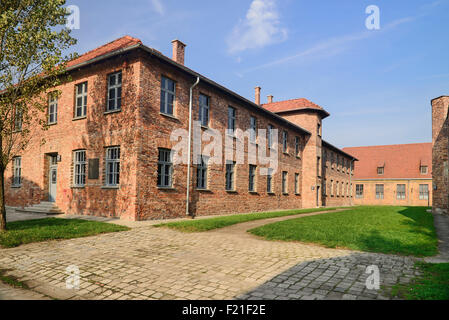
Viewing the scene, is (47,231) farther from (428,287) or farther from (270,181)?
(270,181)

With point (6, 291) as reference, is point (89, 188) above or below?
above

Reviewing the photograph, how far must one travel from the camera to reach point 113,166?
1315 centimetres

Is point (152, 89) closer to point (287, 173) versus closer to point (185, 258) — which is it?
point (185, 258)

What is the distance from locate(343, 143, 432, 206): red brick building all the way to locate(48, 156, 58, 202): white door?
1721 inches

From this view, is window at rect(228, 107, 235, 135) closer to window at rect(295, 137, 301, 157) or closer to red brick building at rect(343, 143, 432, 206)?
window at rect(295, 137, 301, 157)

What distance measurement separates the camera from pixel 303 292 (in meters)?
4.22

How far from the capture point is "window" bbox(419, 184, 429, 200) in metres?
44.8

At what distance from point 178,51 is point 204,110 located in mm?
3282

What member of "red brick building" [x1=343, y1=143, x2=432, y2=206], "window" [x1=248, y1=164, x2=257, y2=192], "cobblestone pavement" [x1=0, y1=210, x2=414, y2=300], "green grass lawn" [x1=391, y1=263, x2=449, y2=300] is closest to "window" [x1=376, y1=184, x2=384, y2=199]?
"red brick building" [x1=343, y1=143, x2=432, y2=206]

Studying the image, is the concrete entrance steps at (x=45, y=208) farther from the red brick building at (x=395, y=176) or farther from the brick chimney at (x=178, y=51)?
the red brick building at (x=395, y=176)

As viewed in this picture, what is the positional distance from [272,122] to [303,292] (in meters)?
19.7

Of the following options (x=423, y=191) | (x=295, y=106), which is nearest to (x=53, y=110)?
(x=295, y=106)

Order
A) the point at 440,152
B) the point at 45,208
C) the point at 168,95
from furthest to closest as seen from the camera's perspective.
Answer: the point at 440,152
the point at 45,208
the point at 168,95
